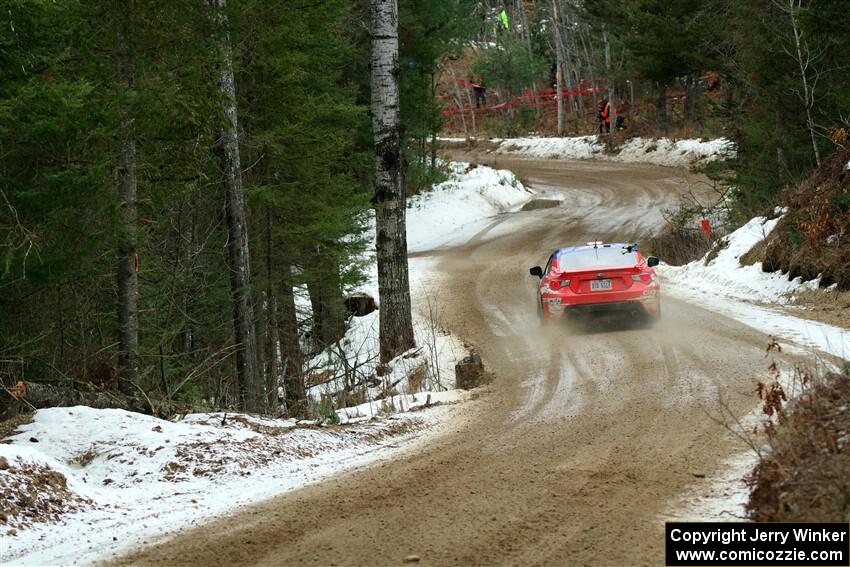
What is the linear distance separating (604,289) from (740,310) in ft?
9.75

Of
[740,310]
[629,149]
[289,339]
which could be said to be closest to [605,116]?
[629,149]

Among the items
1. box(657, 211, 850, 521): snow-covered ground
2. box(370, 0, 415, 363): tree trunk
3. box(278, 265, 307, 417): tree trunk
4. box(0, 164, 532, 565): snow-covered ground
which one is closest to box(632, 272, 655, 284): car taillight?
box(657, 211, 850, 521): snow-covered ground

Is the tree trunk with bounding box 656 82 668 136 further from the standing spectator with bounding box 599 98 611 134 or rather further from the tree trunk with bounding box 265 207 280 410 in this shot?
the tree trunk with bounding box 265 207 280 410

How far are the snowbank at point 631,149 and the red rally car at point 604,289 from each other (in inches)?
910

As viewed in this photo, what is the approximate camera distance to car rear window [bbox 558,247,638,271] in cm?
1595

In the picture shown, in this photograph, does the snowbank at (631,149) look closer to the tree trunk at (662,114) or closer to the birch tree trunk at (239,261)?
the tree trunk at (662,114)

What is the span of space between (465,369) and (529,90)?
209ft

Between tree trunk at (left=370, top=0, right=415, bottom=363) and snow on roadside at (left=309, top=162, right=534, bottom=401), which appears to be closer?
snow on roadside at (left=309, top=162, right=534, bottom=401)

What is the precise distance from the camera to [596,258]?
16188mm

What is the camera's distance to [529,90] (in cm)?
7394

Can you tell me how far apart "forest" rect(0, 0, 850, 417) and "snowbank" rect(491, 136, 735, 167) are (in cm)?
1157

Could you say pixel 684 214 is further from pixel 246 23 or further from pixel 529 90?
pixel 529 90

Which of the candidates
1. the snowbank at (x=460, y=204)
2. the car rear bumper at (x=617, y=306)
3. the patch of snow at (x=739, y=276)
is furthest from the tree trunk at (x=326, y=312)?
the snowbank at (x=460, y=204)

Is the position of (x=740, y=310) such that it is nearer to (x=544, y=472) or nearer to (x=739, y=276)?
(x=739, y=276)
